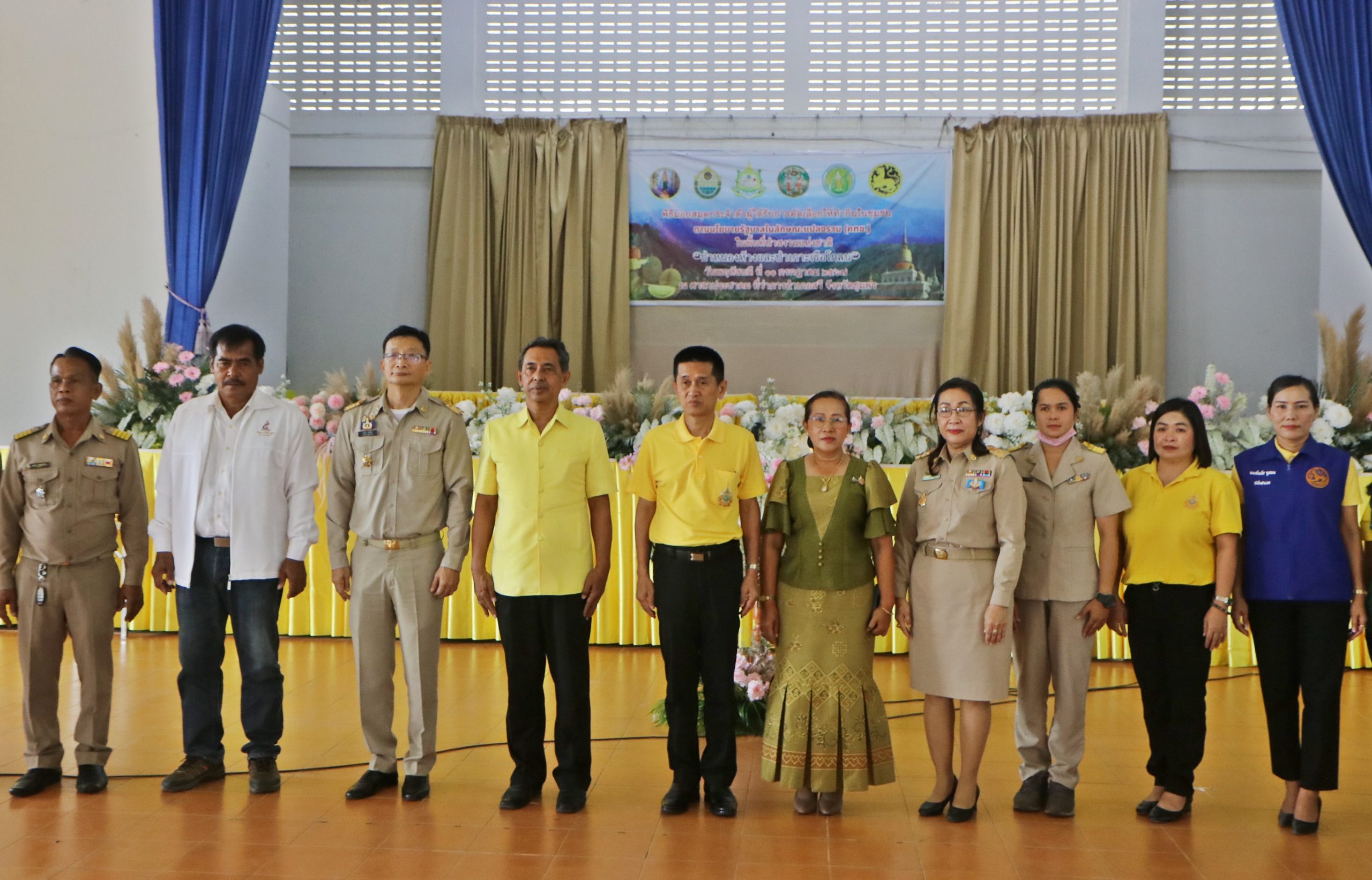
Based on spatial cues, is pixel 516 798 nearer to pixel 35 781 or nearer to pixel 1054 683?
pixel 35 781

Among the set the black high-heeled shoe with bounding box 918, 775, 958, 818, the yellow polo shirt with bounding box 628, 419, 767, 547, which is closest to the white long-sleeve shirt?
the yellow polo shirt with bounding box 628, 419, 767, 547

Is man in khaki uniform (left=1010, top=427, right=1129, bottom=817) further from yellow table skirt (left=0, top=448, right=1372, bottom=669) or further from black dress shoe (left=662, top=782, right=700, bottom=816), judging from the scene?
yellow table skirt (left=0, top=448, right=1372, bottom=669)

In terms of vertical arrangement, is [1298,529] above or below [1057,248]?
below

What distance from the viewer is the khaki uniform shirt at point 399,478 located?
3266mm

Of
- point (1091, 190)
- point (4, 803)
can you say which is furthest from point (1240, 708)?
point (1091, 190)

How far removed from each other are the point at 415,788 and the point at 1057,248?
7651 mm

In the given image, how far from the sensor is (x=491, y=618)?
5621mm

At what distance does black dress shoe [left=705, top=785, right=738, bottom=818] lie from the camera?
123 inches

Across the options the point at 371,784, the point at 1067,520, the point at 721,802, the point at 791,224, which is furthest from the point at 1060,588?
the point at 791,224

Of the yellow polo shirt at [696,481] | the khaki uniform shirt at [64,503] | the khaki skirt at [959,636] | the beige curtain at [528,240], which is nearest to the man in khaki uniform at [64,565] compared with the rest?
the khaki uniform shirt at [64,503]

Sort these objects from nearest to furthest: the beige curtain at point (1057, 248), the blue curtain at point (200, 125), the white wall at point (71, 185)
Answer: the white wall at point (71, 185) < the blue curtain at point (200, 125) < the beige curtain at point (1057, 248)

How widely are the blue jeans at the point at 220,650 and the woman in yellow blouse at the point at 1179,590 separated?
2.53 m

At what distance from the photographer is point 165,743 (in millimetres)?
3850

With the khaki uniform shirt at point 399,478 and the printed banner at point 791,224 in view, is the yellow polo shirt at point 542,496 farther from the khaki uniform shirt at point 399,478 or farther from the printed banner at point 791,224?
the printed banner at point 791,224
